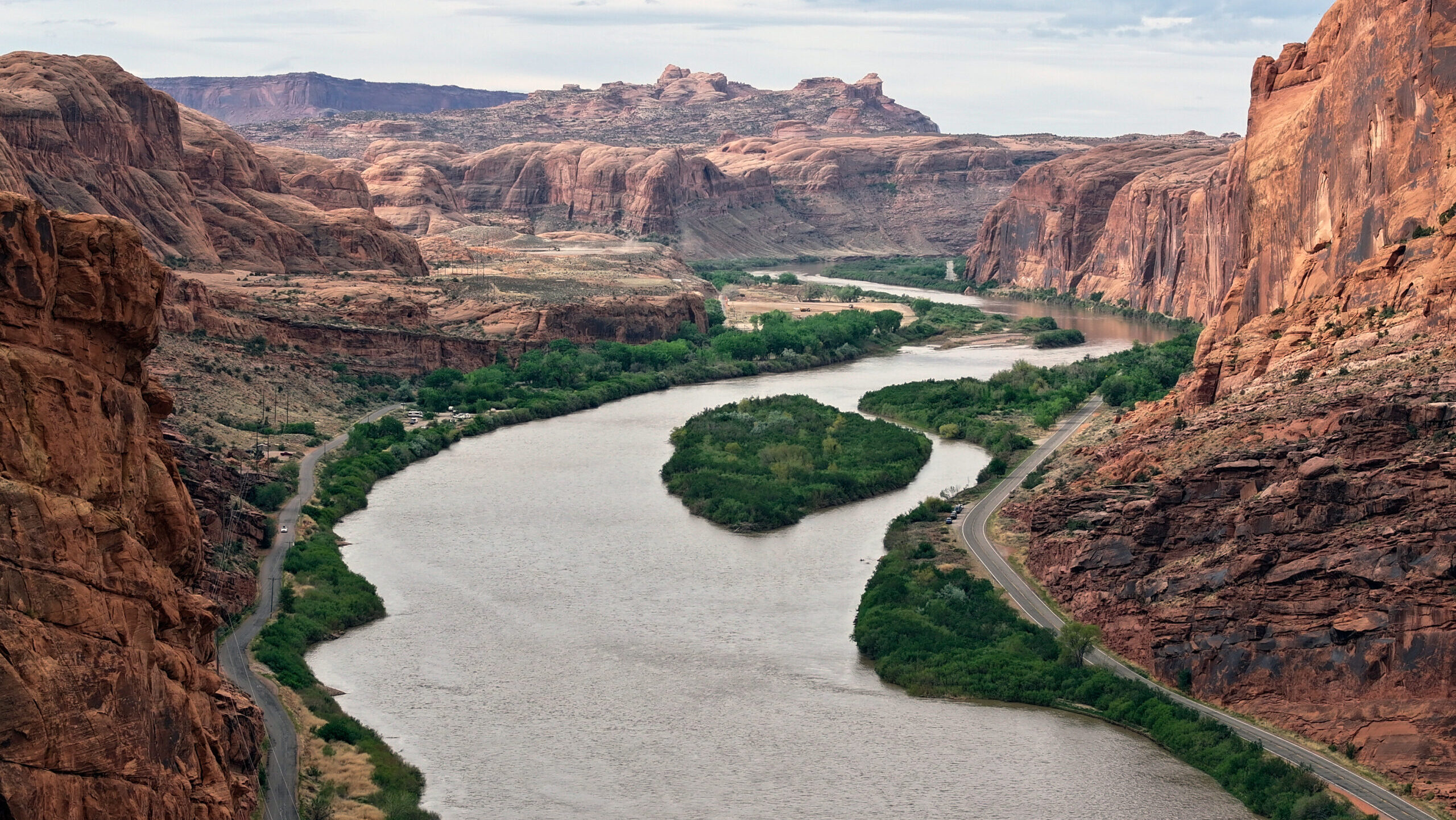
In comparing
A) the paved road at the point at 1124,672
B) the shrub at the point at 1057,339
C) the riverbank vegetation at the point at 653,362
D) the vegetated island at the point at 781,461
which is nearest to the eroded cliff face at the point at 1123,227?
the shrub at the point at 1057,339

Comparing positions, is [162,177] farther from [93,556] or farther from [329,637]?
[93,556]

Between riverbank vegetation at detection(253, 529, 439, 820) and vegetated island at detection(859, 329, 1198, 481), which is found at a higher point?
vegetated island at detection(859, 329, 1198, 481)

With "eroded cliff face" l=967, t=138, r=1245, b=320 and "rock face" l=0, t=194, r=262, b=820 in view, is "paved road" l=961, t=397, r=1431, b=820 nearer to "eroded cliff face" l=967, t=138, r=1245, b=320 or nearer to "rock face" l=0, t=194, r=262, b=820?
"rock face" l=0, t=194, r=262, b=820

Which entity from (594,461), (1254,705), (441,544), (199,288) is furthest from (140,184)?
(1254,705)

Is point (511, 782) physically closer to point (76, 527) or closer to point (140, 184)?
point (76, 527)

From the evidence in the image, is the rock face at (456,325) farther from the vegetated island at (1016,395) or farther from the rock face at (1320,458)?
the rock face at (1320,458)

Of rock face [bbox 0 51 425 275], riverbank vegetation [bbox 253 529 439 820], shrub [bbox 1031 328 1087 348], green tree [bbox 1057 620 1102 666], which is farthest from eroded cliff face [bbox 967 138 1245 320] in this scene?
riverbank vegetation [bbox 253 529 439 820]
